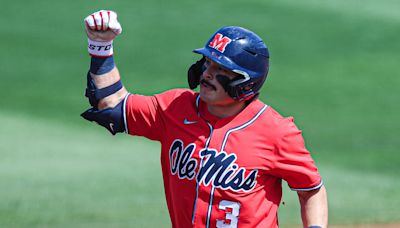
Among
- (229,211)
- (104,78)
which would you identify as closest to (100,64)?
(104,78)

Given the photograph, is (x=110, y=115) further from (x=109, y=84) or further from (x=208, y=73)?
(x=208, y=73)

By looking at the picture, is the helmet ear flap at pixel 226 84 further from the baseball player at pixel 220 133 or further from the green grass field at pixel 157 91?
the green grass field at pixel 157 91

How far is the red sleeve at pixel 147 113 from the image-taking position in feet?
13.1

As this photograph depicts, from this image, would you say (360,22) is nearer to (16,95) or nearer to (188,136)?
(16,95)

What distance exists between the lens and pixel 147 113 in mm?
4023

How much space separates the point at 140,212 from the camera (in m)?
6.98

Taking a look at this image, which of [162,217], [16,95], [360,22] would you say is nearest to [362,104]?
[360,22]

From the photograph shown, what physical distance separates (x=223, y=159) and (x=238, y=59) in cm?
47

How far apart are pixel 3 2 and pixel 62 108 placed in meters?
1.90

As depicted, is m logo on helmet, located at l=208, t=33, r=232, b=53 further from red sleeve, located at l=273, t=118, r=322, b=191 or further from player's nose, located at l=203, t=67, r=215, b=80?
red sleeve, located at l=273, t=118, r=322, b=191

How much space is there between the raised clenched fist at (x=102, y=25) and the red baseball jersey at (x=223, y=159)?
0.36 metres

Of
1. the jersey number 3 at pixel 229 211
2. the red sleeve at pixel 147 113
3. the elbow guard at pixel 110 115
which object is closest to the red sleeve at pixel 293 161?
the jersey number 3 at pixel 229 211

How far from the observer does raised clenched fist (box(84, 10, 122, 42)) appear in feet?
12.1

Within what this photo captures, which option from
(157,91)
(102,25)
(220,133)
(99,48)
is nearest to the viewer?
(102,25)
